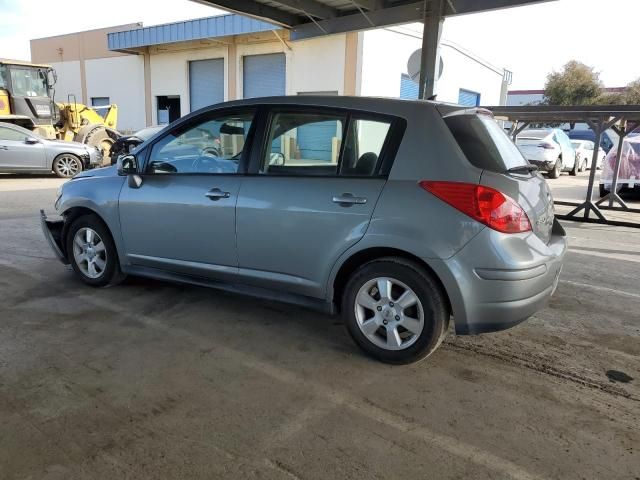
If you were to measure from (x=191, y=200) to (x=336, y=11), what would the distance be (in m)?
8.21

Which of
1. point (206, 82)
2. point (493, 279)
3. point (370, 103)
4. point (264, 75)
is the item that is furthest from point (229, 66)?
point (493, 279)

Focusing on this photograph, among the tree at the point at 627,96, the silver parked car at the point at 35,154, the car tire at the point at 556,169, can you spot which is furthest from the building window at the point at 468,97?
the tree at the point at 627,96

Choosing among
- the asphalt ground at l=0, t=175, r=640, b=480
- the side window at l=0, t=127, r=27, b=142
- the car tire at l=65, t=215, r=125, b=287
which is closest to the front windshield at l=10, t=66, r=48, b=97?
the side window at l=0, t=127, r=27, b=142

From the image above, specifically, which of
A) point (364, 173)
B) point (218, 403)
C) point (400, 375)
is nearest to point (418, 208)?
point (364, 173)

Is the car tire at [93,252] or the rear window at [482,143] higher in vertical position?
the rear window at [482,143]

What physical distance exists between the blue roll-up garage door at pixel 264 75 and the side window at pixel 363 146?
1667 cm

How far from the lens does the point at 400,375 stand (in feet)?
11.0

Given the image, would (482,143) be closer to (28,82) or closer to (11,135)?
(11,135)

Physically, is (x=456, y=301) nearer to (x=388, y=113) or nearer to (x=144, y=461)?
(x=388, y=113)

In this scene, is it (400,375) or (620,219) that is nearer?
(400,375)

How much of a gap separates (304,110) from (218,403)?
7.15ft

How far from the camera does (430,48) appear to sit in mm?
9586

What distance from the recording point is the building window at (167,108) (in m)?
25.0

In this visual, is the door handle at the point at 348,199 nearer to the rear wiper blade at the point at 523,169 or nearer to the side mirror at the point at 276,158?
the side mirror at the point at 276,158
